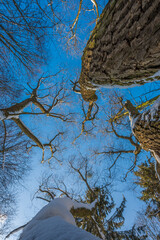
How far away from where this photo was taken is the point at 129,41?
1154 millimetres

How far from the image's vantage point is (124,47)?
124 centimetres

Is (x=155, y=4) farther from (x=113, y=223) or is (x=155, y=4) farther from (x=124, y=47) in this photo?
(x=113, y=223)

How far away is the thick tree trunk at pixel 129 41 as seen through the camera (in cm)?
93

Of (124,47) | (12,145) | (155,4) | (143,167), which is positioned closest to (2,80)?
(12,145)

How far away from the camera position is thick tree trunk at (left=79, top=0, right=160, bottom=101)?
0.93 metres

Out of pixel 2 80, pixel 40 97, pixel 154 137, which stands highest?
pixel 40 97

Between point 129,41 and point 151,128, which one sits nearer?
point 129,41

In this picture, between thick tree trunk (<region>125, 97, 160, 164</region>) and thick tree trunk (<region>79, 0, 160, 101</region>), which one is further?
thick tree trunk (<region>125, 97, 160, 164</region>)

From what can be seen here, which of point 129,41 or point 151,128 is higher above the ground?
point 129,41

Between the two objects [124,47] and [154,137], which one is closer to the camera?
[124,47]

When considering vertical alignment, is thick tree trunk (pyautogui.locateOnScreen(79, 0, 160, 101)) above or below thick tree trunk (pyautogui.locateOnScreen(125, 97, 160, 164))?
above

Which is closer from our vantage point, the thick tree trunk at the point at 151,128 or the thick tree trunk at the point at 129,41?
the thick tree trunk at the point at 129,41

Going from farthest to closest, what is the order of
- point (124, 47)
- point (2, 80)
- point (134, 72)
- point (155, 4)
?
1. point (2, 80)
2. point (134, 72)
3. point (124, 47)
4. point (155, 4)

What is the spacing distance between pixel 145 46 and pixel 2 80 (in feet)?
15.6
